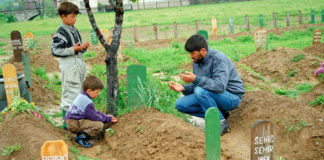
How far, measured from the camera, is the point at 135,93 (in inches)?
215

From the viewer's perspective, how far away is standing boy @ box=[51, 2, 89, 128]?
16.4 ft

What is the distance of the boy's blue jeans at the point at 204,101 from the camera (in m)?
4.91

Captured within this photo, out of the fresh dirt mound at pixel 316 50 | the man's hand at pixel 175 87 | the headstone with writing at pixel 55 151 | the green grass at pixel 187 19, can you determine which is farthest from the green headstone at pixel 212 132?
the green grass at pixel 187 19

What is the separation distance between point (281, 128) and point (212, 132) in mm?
1788

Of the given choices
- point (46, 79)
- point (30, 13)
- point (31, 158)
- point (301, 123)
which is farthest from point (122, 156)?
point (30, 13)

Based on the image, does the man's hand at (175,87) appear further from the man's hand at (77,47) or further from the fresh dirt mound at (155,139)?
the man's hand at (77,47)

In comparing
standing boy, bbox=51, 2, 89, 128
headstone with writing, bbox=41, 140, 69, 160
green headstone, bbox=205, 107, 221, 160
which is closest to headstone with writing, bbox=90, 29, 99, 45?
standing boy, bbox=51, 2, 89, 128

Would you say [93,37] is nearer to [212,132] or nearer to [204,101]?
[204,101]

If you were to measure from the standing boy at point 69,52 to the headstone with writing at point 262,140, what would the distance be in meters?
2.85

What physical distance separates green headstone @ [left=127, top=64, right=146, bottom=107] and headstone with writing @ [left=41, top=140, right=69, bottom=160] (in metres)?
2.61

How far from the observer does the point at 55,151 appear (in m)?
2.81

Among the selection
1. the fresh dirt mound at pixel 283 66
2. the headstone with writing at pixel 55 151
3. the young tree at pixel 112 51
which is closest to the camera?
the headstone with writing at pixel 55 151

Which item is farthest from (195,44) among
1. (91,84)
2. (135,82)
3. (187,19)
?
(187,19)

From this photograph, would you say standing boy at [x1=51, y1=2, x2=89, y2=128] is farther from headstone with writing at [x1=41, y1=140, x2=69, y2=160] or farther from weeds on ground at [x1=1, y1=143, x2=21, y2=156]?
headstone with writing at [x1=41, y1=140, x2=69, y2=160]
